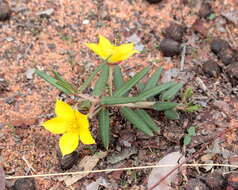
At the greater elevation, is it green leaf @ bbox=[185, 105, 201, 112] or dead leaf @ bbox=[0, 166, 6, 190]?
green leaf @ bbox=[185, 105, 201, 112]

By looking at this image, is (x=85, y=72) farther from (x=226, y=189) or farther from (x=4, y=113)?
(x=226, y=189)

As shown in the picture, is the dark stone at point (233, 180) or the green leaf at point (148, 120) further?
the green leaf at point (148, 120)

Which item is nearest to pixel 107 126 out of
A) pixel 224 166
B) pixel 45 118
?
pixel 45 118

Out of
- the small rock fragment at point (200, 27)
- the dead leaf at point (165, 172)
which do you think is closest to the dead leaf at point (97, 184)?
the dead leaf at point (165, 172)

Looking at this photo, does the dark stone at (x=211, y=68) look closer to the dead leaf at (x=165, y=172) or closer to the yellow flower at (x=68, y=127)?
the dead leaf at (x=165, y=172)

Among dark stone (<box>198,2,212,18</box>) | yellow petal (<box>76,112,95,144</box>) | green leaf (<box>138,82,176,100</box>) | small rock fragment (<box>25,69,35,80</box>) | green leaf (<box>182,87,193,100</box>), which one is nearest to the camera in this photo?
yellow petal (<box>76,112,95,144</box>)

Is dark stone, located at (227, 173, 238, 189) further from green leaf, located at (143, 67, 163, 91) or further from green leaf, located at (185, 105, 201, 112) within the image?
green leaf, located at (143, 67, 163, 91)

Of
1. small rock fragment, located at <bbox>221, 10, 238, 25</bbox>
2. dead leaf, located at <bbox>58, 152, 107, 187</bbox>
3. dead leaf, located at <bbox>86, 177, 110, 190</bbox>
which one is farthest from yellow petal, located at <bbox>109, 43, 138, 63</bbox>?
small rock fragment, located at <bbox>221, 10, 238, 25</bbox>
